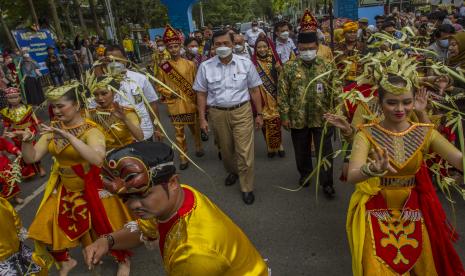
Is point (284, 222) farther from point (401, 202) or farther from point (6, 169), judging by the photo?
point (6, 169)

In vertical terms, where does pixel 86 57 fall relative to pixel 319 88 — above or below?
below

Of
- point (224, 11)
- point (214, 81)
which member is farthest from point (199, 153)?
point (224, 11)

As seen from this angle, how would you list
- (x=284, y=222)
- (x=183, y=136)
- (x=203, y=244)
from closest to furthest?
(x=203, y=244) → (x=284, y=222) → (x=183, y=136)

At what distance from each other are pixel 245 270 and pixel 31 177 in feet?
20.6

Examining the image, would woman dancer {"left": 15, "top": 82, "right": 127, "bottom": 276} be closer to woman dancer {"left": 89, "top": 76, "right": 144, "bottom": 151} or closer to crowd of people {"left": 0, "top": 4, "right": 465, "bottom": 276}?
crowd of people {"left": 0, "top": 4, "right": 465, "bottom": 276}

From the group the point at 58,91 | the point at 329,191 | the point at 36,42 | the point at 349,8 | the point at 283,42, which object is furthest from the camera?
the point at 349,8

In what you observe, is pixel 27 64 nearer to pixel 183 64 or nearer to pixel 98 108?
pixel 183 64

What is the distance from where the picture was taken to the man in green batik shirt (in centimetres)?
460

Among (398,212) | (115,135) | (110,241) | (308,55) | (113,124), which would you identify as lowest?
(398,212)

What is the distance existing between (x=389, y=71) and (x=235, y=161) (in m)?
3.01

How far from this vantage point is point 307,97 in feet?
15.5

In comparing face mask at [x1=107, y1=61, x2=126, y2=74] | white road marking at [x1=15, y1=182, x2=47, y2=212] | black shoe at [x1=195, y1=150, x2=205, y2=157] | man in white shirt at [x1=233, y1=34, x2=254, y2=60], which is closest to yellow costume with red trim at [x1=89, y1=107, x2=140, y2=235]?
face mask at [x1=107, y1=61, x2=126, y2=74]

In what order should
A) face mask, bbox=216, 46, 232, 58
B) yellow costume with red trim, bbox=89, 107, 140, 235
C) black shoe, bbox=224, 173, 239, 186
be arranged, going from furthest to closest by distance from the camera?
black shoe, bbox=224, 173, 239, 186 < face mask, bbox=216, 46, 232, 58 < yellow costume with red trim, bbox=89, 107, 140, 235

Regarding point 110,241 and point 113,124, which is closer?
point 110,241
